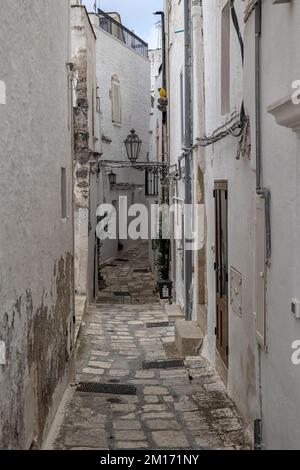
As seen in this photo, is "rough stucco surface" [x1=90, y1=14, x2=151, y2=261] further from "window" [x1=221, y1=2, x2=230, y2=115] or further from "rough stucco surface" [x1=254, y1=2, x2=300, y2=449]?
"rough stucco surface" [x1=254, y1=2, x2=300, y2=449]

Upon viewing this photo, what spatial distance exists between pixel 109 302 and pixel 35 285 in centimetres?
1126

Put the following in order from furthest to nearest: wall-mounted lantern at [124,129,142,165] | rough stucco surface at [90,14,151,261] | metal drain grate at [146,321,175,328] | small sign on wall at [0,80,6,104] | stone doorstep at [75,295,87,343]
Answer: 1. rough stucco surface at [90,14,151,261]
2. wall-mounted lantern at [124,129,142,165]
3. metal drain grate at [146,321,175,328]
4. stone doorstep at [75,295,87,343]
5. small sign on wall at [0,80,6,104]

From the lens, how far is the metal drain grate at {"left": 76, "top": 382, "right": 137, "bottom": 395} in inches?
319

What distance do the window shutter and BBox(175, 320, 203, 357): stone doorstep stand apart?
14.3ft

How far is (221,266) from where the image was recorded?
8.20 meters

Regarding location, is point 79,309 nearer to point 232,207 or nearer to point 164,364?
point 164,364

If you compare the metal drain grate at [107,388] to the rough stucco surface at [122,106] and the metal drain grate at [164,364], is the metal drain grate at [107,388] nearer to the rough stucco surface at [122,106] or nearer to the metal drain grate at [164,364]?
the metal drain grate at [164,364]

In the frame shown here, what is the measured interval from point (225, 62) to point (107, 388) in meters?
4.67

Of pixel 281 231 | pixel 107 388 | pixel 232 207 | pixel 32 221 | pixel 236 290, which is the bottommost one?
pixel 107 388

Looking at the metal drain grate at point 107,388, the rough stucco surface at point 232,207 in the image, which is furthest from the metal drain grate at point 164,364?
the metal drain grate at point 107,388

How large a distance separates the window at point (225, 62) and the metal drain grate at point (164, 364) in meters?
3.97

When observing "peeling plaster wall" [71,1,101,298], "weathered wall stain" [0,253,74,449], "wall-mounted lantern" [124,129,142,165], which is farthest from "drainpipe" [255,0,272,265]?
"wall-mounted lantern" [124,129,142,165]
